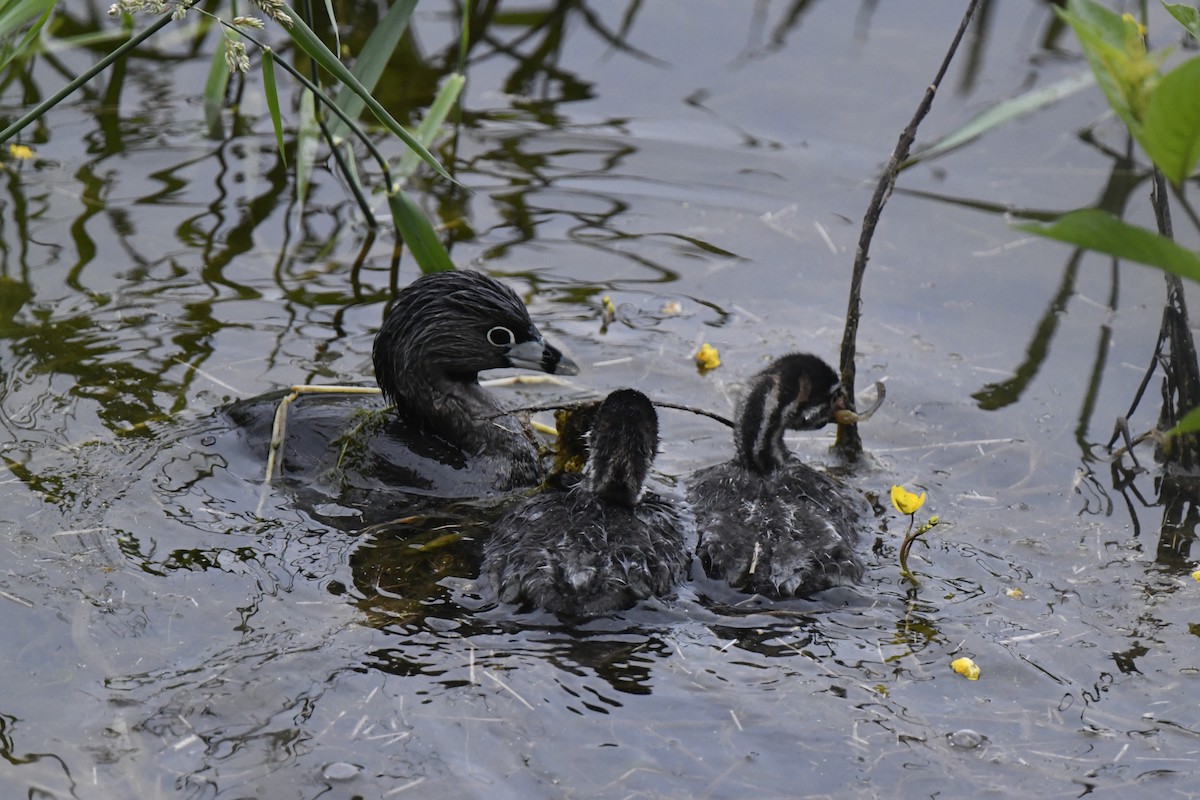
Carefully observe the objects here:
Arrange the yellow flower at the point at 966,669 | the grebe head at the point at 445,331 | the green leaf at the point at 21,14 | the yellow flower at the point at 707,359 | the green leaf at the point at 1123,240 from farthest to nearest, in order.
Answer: the yellow flower at the point at 707,359, the grebe head at the point at 445,331, the green leaf at the point at 21,14, the yellow flower at the point at 966,669, the green leaf at the point at 1123,240

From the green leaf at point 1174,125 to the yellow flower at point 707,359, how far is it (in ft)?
13.8

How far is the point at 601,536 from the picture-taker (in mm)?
5082

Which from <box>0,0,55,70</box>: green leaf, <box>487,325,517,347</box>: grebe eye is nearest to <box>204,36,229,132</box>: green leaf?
<box>0,0,55,70</box>: green leaf

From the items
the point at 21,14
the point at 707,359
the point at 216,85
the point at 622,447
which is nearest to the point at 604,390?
the point at 707,359

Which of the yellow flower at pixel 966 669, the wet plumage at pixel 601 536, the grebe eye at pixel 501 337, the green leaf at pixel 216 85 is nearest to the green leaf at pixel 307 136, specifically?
the green leaf at pixel 216 85

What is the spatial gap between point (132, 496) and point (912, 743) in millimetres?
3234

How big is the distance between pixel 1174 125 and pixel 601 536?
9.34ft

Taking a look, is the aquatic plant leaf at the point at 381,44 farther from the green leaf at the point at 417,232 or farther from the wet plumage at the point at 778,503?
the wet plumage at the point at 778,503

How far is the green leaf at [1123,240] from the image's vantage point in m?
2.62

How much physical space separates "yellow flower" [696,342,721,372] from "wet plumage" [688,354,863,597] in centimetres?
104

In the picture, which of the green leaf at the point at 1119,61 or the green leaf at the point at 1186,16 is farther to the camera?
the green leaf at the point at 1186,16

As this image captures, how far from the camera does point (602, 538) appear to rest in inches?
200

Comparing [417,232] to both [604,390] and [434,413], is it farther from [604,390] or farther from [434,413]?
[604,390]

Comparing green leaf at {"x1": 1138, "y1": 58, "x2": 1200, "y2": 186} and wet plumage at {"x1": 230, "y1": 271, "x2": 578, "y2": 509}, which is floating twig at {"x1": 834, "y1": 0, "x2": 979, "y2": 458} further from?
green leaf at {"x1": 1138, "y1": 58, "x2": 1200, "y2": 186}
